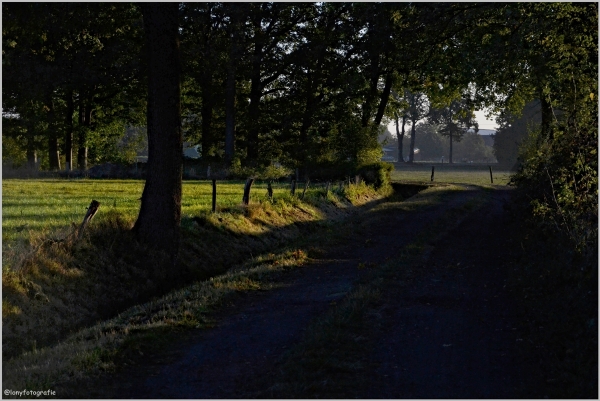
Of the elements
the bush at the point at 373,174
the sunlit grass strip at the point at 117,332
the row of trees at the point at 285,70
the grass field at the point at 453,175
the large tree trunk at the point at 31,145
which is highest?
the row of trees at the point at 285,70

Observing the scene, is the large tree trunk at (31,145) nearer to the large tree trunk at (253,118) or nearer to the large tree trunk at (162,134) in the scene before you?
the large tree trunk at (253,118)

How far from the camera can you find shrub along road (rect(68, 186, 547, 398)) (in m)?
7.82

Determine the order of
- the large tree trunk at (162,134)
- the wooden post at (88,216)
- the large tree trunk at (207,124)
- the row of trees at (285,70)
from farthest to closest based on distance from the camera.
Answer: the large tree trunk at (207,124) < the row of trees at (285,70) < the large tree trunk at (162,134) < the wooden post at (88,216)

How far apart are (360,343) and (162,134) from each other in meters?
8.53

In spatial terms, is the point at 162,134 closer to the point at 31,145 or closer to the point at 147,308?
the point at 147,308

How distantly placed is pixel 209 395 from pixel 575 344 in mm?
4421

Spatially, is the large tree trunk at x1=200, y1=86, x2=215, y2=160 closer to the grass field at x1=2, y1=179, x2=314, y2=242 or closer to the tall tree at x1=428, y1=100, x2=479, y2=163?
the grass field at x1=2, y1=179, x2=314, y2=242

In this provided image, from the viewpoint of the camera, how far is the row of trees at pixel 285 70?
16359mm

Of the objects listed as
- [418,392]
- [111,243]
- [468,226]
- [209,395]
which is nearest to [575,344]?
[418,392]

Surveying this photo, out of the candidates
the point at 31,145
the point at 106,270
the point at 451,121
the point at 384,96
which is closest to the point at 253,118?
the point at 384,96

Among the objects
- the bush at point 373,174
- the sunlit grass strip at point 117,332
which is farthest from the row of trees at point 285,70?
the sunlit grass strip at point 117,332

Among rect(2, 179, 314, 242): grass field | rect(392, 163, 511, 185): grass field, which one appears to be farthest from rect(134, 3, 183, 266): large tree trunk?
rect(392, 163, 511, 185): grass field

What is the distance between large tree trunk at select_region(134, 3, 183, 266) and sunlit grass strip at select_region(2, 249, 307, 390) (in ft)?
7.09

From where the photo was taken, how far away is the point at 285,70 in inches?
1945
